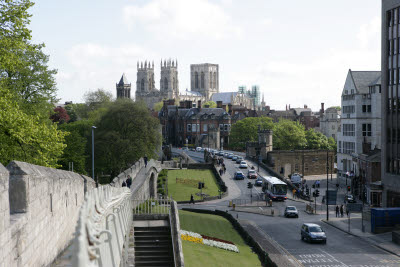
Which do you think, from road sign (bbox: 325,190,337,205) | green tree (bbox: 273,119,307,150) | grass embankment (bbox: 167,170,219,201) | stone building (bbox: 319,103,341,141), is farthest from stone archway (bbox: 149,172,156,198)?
stone building (bbox: 319,103,341,141)

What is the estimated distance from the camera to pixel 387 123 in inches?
1964

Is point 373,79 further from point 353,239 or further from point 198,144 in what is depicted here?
point 198,144

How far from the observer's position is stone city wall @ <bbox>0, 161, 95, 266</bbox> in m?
8.02

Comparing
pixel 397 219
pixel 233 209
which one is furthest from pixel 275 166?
pixel 397 219

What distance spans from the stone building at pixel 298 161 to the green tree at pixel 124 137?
31.0 metres

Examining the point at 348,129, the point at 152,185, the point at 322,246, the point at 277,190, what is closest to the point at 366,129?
the point at 348,129

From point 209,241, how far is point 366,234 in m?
14.5

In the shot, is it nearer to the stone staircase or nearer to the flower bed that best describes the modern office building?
the flower bed

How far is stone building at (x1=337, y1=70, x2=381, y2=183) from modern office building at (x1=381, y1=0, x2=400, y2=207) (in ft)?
68.0

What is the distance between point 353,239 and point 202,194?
25.1 m

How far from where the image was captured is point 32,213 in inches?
381

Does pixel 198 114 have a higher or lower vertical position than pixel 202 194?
higher

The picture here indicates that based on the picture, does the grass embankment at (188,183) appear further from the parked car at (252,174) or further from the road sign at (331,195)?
the road sign at (331,195)

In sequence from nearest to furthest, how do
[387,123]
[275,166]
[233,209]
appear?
[387,123]
[233,209]
[275,166]
